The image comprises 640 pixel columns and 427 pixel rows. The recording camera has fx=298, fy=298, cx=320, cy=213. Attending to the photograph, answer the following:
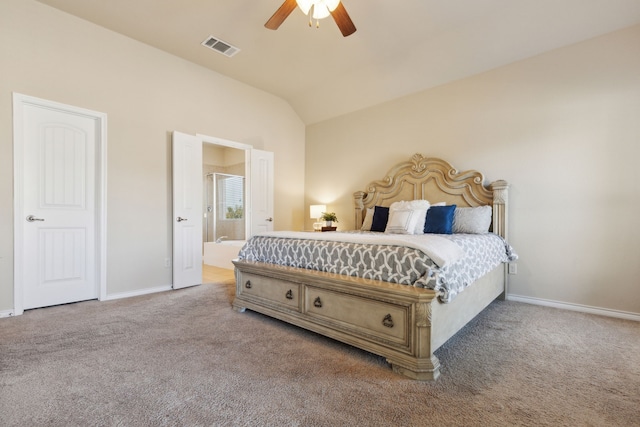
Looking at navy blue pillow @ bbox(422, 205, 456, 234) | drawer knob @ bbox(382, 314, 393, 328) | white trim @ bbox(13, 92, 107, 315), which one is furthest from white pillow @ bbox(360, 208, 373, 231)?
white trim @ bbox(13, 92, 107, 315)

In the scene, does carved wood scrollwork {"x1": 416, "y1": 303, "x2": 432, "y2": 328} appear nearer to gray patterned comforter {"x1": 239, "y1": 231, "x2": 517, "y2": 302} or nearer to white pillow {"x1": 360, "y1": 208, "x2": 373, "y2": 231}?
gray patterned comforter {"x1": 239, "y1": 231, "x2": 517, "y2": 302}

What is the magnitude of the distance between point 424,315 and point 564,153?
8.60ft

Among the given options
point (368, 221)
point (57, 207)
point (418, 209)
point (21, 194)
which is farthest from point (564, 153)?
point (21, 194)

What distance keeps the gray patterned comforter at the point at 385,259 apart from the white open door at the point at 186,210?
1.36 meters

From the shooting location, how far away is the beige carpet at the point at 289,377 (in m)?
1.37

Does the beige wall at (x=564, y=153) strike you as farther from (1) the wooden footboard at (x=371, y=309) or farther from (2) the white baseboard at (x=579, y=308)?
(1) the wooden footboard at (x=371, y=309)

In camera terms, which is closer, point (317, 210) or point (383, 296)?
point (383, 296)

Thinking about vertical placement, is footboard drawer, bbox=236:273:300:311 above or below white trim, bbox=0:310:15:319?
above

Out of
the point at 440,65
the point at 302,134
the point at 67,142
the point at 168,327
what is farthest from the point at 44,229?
the point at 440,65

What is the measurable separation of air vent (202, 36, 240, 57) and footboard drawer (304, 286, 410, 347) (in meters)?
3.13

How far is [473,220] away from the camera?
329 centimetres

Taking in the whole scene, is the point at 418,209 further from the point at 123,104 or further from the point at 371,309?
the point at 123,104

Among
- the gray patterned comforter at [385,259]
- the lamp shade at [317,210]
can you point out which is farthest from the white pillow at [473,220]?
the lamp shade at [317,210]

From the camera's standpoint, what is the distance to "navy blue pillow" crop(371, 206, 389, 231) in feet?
12.5
